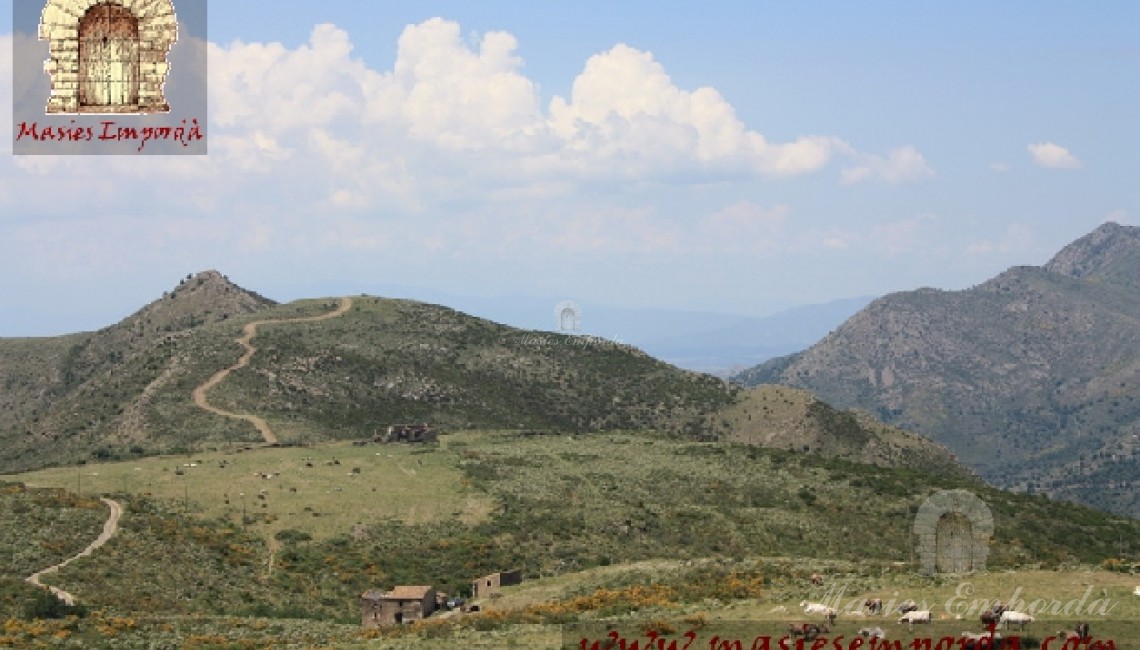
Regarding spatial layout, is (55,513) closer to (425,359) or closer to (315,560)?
(315,560)

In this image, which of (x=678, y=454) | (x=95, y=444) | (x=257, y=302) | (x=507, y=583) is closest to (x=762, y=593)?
(x=507, y=583)

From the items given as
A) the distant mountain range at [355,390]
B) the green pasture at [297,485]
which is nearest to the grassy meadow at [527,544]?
the green pasture at [297,485]

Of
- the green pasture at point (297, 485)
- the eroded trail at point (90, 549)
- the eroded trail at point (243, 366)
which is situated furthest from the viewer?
the eroded trail at point (243, 366)

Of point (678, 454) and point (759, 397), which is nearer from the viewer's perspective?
point (678, 454)

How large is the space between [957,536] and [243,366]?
317ft

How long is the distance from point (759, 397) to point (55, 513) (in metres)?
95.2

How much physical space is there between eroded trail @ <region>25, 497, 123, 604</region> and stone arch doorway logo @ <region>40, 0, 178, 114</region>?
74.9 feet

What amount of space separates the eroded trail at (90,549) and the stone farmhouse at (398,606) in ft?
43.2

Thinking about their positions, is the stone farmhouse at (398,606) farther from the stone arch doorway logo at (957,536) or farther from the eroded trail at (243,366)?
the eroded trail at (243,366)

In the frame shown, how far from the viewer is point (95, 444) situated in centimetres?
11350

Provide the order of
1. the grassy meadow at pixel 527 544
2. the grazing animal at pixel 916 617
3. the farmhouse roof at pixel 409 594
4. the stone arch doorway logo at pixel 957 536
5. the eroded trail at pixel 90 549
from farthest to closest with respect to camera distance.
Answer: the eroded trail at pixel 90 549 → the farmhouse roof at pixel 409 594 → the stone arch doorway logo at pixel 957 536 → the grassy meadow at pixel 527 544 → the grazing animal at pixel 916 617

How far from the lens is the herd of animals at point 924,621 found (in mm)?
32844

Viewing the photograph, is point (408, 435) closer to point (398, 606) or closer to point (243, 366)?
point (243, 366)

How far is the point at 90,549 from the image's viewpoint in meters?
62.3
